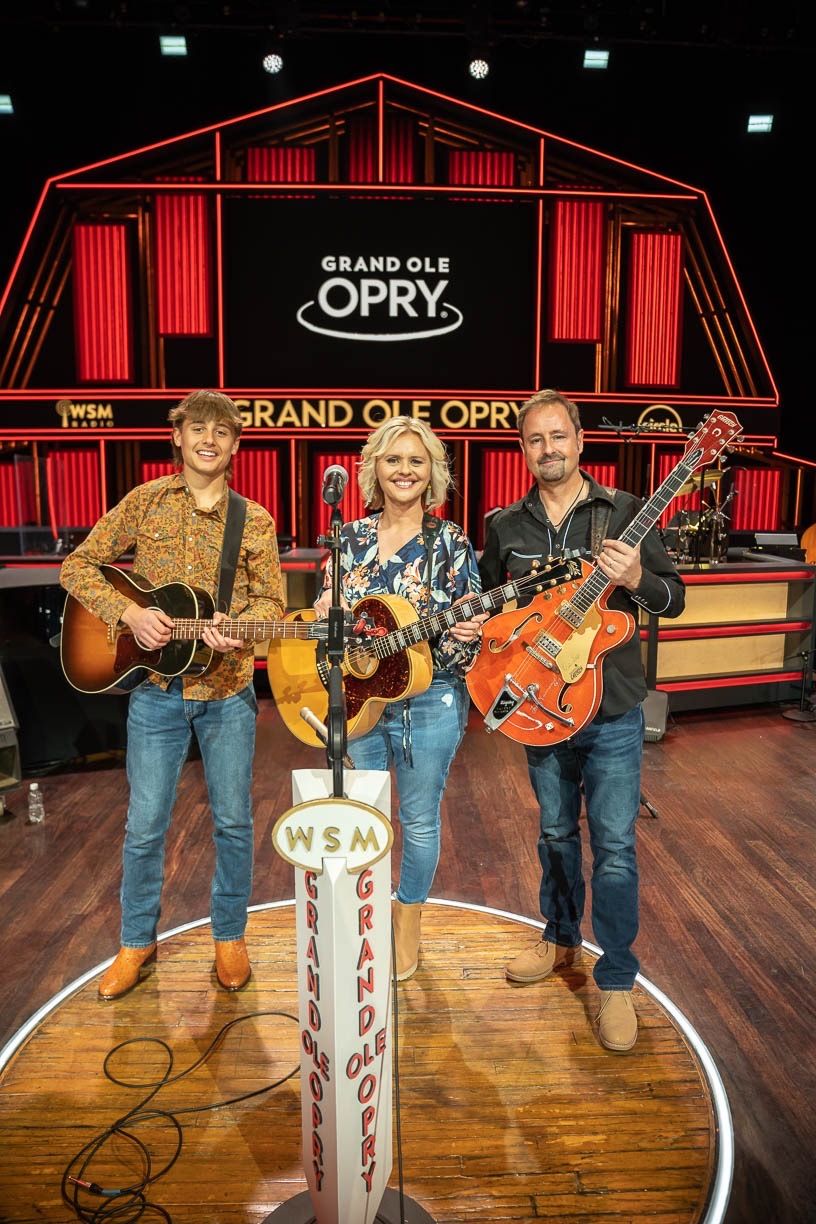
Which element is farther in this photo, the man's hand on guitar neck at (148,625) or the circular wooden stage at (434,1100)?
the man's hand on guitar neck at (148,625)

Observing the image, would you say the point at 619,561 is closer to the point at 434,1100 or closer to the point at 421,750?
the point at 421,750

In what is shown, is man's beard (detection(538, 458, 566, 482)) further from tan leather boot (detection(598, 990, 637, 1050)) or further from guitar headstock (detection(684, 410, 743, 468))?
tan leather boot (detection(598, 990, 637, 1050))

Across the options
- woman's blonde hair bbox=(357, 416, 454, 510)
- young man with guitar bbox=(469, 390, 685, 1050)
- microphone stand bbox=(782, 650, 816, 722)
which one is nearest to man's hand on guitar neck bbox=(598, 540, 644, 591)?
young man with guitar bbox=(469, 390, 685, 1050)

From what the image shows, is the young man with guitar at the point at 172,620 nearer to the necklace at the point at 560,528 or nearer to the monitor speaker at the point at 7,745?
the necklace at the point at 560,528

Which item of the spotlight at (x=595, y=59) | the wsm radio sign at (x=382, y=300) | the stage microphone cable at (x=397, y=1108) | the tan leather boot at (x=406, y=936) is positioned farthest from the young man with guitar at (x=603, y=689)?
the spotlight at (x=595, y=59)

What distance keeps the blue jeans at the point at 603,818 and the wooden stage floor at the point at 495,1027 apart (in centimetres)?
33

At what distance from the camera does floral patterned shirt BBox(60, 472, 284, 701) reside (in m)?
2.88

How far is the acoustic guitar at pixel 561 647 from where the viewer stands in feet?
8.52

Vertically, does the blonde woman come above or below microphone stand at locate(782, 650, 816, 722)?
above

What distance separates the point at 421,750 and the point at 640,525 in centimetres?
101

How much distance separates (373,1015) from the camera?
74.6 inches

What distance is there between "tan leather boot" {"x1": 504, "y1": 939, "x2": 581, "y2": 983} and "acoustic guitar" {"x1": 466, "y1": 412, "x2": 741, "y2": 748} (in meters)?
0.90

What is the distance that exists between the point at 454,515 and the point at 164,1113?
7975 millimetres

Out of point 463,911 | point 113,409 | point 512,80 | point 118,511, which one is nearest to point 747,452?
point 512,80
